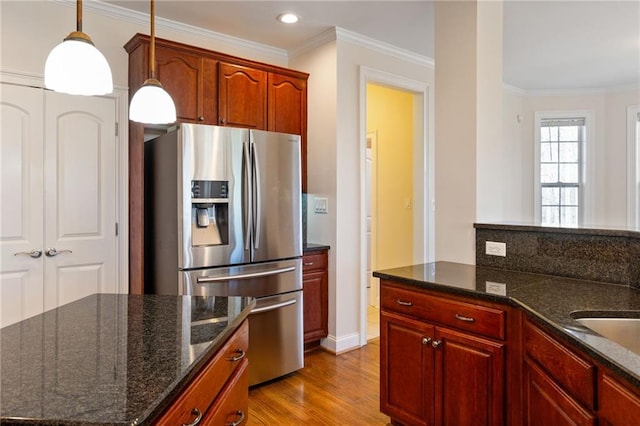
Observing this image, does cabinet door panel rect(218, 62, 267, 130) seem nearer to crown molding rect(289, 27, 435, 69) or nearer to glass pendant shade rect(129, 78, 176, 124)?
crown molding rect(289, 27, 435, 69)

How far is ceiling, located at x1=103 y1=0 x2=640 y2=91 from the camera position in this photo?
313 centimetres

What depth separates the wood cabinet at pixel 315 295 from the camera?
346cm

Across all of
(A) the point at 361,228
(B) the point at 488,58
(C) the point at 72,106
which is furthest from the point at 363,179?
(C) the point at 72,106

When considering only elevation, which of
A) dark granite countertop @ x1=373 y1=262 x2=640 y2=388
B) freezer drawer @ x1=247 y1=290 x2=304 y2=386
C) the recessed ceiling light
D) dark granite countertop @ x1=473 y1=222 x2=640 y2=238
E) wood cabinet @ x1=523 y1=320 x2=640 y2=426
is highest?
the recessed ceiling light

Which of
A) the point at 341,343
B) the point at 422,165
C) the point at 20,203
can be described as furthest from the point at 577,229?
the point at 20,203

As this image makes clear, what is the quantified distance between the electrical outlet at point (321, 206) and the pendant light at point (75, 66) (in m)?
2.43

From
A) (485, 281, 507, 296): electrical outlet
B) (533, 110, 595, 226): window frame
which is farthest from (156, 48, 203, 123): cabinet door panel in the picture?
(533, 110, 595, 226): window frame

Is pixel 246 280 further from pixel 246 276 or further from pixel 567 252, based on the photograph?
pixel 567 252

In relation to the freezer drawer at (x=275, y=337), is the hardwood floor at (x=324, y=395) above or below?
below

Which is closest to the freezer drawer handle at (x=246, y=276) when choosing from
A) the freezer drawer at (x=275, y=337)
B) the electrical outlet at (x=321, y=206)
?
the freezer drawer at (x=275, y=337)

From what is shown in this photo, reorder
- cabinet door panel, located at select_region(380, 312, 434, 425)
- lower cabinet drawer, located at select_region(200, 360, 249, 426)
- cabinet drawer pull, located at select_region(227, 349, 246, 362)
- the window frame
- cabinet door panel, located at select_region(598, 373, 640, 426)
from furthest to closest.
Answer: the window frame
cabinet door panel, located at select_region(380, 312, 434, 425)
cabinet drawer pull, located at select_region(227, 349, 246, 362)
lower cabinet drawer, located at select_region(200, 360, 249, 426)
cabinet door panel, located at select_region(598, 373, 640, 426)

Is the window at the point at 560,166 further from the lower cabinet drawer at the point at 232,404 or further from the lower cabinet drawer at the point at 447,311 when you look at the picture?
the lower cabinet drawer at the point at 232,404

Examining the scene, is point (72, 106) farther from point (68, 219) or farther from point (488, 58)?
point (488, 58)

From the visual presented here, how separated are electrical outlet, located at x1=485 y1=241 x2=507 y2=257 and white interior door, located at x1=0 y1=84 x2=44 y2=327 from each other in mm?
2799
